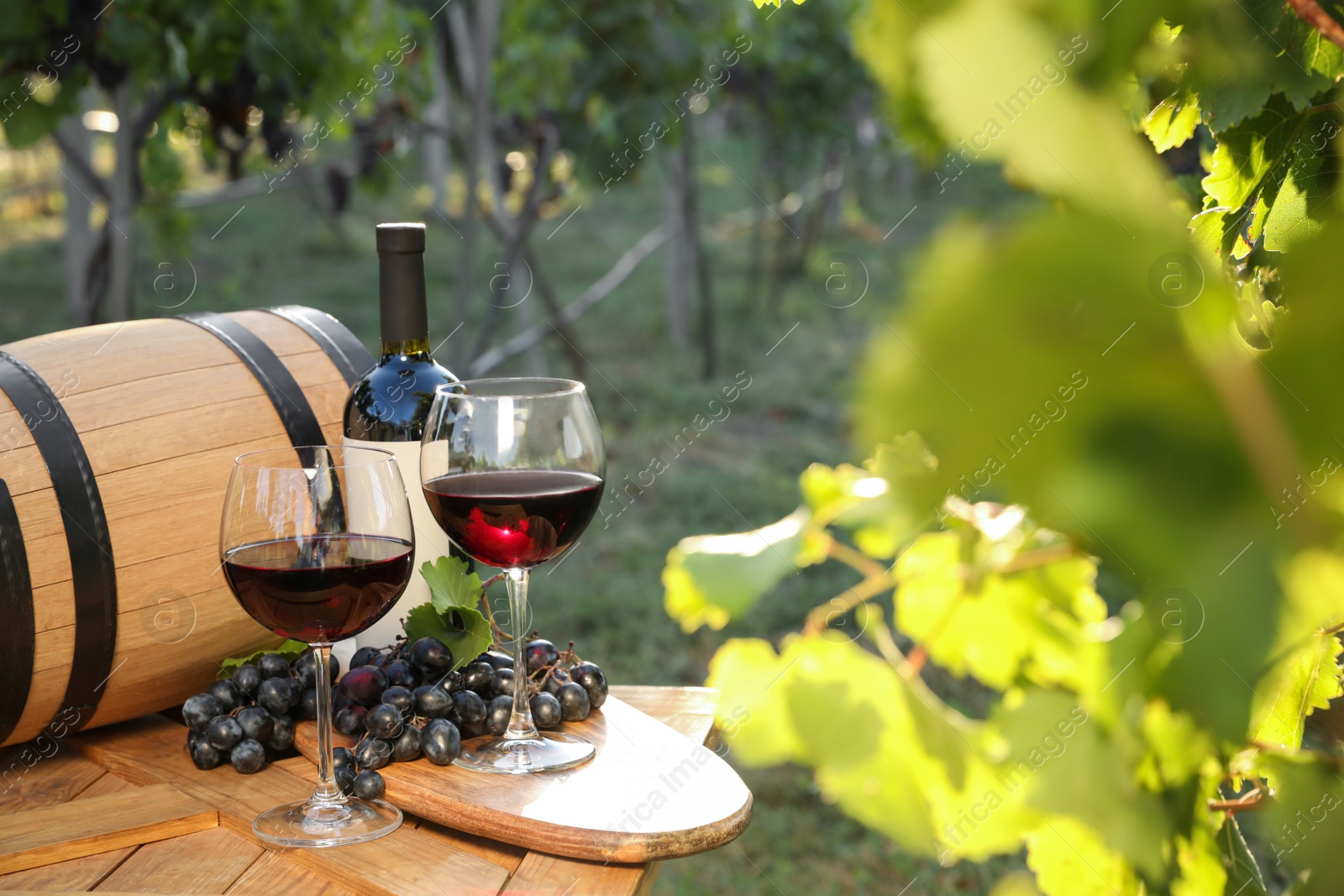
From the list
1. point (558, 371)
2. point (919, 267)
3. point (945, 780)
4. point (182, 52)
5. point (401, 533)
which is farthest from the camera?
point (558, 371)

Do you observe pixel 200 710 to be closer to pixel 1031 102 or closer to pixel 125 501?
pixel 125 501

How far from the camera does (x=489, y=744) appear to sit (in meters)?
1.23

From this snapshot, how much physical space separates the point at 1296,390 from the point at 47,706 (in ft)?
4.64

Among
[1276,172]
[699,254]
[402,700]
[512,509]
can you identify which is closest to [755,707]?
[1276,172]

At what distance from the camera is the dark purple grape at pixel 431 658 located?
4.17ft

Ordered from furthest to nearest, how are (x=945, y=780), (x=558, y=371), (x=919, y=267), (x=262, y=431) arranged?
(x=558, y=371)
(x=262, y=431)
(x=945, y=780)
(x=919, y=267)

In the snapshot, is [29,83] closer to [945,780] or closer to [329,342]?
[329,342]

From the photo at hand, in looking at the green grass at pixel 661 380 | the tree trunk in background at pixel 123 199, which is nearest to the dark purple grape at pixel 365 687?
the green grass at pixel 661 380

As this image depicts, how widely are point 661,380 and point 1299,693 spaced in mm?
6974

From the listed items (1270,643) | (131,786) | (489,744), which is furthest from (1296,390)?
(131,786)

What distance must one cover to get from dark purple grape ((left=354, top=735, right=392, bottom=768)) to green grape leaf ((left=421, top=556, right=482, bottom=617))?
17 cm

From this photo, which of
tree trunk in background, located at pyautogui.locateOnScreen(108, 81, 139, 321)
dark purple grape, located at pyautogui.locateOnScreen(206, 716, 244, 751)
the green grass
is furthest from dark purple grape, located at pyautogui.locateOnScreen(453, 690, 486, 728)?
tree trunk in background, located at pyautogui.locateOnScreen(108, 81, 139, 321)

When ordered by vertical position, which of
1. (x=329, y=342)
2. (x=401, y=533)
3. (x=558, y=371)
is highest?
(x=329, y=342)

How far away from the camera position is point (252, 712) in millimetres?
1237
